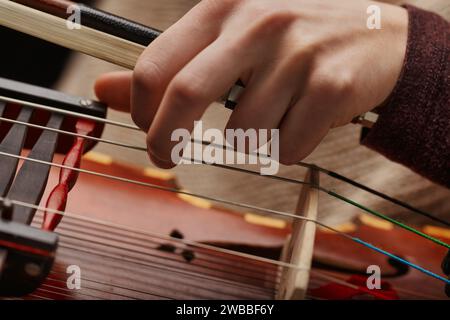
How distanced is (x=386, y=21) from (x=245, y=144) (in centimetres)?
19

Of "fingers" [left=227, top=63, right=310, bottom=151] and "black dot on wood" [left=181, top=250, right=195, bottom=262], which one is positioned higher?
"fingers" [left=227, top=63, right=310, bottom=151]

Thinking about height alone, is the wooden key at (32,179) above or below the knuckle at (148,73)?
Result: below

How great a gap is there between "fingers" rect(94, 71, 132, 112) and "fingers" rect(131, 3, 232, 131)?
0.15 m

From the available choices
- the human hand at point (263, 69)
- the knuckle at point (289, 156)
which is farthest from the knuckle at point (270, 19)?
the knuckle at point (289, 156)

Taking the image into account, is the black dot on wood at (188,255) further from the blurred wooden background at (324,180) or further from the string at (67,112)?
the blurred wooden background at (324,180)

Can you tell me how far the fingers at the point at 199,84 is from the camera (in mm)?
454

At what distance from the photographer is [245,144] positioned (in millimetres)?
517

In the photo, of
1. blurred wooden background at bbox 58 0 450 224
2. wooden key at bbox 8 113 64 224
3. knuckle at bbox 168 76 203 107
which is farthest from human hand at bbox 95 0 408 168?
blurred wooden background at bbox 58 0 450 224

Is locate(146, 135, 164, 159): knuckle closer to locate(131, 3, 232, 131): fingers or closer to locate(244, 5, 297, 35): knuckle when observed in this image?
locate(131, 3, 232, 131): fingers

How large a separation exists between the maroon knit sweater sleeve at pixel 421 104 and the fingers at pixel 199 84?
0.59ft

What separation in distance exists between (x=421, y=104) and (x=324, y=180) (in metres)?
0.35

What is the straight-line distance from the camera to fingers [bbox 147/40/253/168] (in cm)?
45
